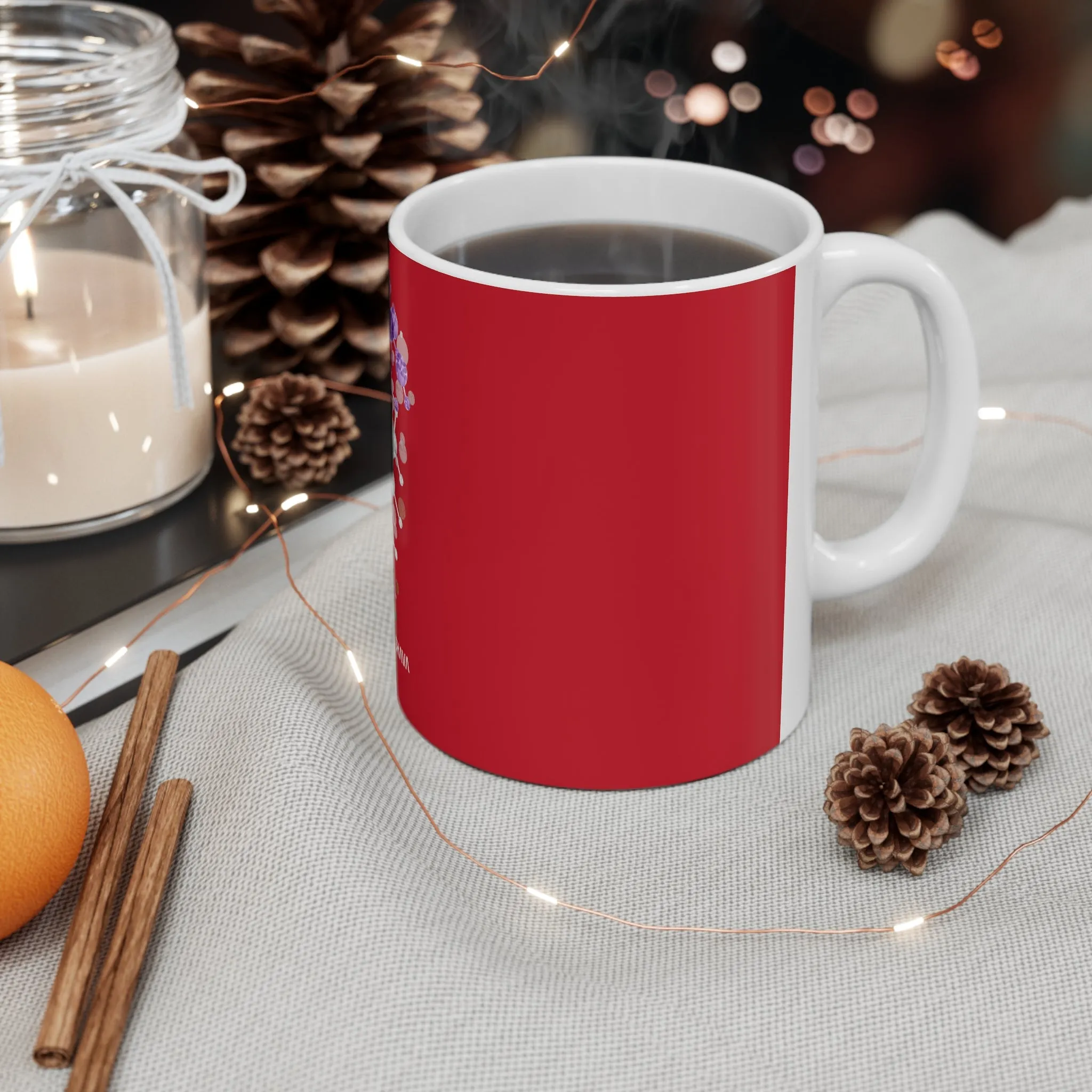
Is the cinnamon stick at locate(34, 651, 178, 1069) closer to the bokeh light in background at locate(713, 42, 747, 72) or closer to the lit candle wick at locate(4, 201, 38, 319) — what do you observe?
the lit candle wick at locate(4, 201, 38, 319)

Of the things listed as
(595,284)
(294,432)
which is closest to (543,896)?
(595,284)

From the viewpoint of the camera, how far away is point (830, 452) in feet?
2.70

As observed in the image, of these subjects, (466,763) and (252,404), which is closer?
(466,763)

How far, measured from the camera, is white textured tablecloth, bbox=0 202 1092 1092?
1.40ft

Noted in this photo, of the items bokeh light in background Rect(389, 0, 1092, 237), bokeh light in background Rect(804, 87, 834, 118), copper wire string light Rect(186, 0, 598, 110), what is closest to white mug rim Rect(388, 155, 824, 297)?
copper wire string light Rect(186, 0, 598, 110)

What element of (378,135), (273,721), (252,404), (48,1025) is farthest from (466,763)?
(378,135)

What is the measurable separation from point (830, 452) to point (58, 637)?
463 millimetres

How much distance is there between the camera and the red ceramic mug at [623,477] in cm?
47

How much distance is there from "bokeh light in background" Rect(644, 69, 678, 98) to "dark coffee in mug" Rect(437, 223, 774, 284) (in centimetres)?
41

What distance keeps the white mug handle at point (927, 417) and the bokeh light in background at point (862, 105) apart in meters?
0.49

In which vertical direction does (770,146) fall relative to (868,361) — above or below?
above

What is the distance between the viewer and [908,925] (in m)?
0.47

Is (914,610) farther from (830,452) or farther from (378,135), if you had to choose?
(378,135)

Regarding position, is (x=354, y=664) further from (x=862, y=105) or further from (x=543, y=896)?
(x=862, y=105)
